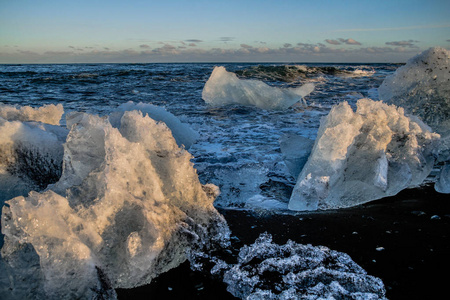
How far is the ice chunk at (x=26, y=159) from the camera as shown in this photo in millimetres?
2182

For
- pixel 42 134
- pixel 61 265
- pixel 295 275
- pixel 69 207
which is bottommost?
pixel 295 275

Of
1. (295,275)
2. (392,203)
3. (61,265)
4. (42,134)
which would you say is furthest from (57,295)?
(392,203)

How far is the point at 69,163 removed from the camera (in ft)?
6.51

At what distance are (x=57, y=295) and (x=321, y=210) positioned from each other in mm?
1762

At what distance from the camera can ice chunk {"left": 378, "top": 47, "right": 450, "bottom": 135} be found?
146 inches

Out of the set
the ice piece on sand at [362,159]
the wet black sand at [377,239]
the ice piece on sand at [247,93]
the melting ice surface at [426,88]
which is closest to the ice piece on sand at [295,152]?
the ice piece on sand at [362,159]

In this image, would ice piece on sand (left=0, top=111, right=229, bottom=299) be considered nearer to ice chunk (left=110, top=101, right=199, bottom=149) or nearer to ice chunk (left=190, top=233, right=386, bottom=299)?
ice chunk (left=190, top=233, right=386, bottom=299)

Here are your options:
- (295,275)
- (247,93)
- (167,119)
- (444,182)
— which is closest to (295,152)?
(444,182)

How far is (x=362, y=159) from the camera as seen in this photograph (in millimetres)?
2580

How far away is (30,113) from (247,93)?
201 inches

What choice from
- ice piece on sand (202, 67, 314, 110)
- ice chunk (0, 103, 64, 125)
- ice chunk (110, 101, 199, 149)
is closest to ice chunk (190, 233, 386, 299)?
ice chunk (110, 101, 199, 149)

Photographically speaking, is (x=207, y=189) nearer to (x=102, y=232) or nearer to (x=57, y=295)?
(x=102, y=232)

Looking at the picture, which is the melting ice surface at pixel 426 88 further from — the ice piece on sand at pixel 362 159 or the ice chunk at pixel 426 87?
the ice piece on sand at pixel 362 159

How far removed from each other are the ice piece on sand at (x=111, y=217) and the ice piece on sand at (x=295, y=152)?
1.04 metres
